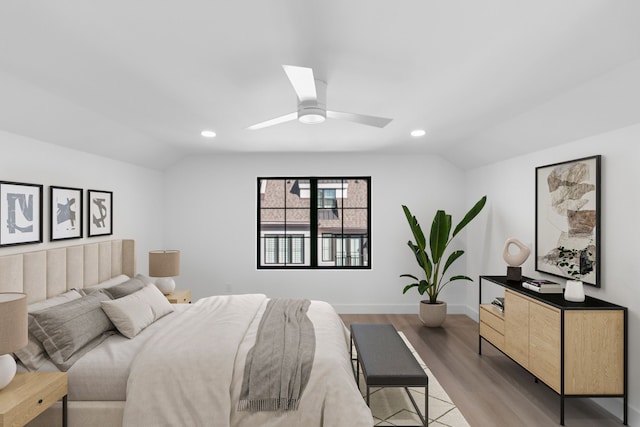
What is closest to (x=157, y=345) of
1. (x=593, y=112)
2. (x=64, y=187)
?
(x=64, y=187)

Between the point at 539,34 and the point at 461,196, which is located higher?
the point at 539,34

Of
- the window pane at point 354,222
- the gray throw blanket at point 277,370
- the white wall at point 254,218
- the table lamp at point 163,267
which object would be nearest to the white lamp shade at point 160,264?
the table lamp at point 163,267

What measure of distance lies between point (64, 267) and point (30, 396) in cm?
148

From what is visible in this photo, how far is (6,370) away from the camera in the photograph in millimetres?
2006

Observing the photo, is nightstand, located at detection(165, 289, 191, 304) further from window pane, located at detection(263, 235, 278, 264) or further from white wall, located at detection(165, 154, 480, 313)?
window pane, located at detection(263, 235, 278, 264)

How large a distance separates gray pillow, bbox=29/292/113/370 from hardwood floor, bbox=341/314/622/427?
9.13 feet

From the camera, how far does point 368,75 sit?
2.46 meters

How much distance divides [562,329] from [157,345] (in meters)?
2.83

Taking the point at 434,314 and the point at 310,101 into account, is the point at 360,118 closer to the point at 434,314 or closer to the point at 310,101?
the point at 310,101

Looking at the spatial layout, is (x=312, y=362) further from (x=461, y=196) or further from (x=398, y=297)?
(x=461, y=196)

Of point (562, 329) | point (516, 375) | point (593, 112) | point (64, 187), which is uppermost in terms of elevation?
point (593, 112)

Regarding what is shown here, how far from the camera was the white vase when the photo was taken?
2.79 metres

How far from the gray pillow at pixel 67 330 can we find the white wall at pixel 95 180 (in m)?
0.71

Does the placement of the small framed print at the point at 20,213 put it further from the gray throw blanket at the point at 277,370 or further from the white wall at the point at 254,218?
the white wall at the point at 254,218
